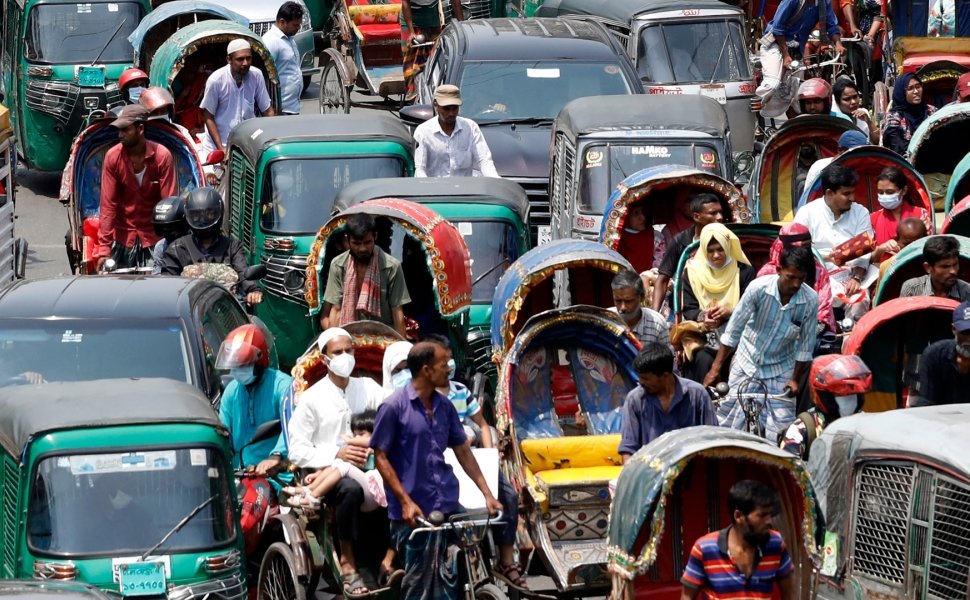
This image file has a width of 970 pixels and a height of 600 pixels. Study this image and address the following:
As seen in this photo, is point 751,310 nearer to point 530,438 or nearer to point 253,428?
point 530,438

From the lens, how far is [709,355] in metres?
13.7

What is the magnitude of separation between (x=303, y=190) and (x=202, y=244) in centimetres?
137

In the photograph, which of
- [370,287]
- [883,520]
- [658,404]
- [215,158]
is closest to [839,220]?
[370,287]

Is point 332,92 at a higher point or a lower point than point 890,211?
lower

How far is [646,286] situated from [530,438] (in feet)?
9.55

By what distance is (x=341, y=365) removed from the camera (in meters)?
11.7

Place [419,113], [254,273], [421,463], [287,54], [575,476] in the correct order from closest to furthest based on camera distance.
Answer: [421,463] < [575,476] < [254,273] < [419,113] < [287,54]

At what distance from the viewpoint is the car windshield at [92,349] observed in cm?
1241

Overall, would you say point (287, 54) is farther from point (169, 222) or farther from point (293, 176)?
point (169, 222)

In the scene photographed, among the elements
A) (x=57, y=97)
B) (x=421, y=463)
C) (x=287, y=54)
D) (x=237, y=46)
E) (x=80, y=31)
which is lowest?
(x=421, y=463)

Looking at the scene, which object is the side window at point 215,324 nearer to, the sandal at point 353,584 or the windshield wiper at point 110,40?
the sandal at point 353,584

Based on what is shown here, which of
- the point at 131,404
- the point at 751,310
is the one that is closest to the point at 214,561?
the point at 131,404

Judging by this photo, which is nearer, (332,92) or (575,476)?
(575,476)

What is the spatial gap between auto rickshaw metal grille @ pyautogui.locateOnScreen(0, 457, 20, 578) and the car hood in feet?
28.3
